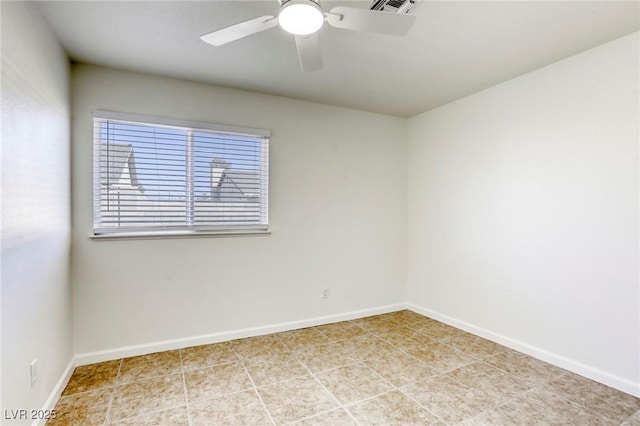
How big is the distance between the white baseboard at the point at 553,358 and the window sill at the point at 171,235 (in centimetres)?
232

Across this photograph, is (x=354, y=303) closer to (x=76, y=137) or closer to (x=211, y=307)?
(x=211, y=307)

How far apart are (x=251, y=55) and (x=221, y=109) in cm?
78

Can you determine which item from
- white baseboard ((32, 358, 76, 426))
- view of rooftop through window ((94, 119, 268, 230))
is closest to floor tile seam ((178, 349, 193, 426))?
white baseboard ((32, 358, 76, 426))

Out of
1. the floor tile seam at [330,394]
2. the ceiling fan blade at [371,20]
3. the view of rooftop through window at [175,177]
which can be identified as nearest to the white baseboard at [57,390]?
the view of rooftop through window at [175,177]

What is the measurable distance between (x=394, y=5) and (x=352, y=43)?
633 mm

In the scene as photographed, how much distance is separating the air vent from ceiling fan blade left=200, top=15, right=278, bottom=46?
1.95 feet

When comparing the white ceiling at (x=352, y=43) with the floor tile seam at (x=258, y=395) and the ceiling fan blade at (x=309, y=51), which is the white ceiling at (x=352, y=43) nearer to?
the ceiling fan blade at (x=309, y=51)

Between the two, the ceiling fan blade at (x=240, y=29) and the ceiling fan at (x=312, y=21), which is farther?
the ceiling fan blade at (x=240, y=29)

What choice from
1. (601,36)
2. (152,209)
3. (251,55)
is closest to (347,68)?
(251,55)

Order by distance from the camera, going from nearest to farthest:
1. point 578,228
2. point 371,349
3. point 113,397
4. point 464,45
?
point 113,397
point 464,45
point 578,228
point 371,349

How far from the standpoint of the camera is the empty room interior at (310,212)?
6.40ft

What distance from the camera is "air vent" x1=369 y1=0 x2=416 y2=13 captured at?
1714 mm

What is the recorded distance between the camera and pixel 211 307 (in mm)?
3111

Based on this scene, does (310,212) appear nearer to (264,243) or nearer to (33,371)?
(264,243)
